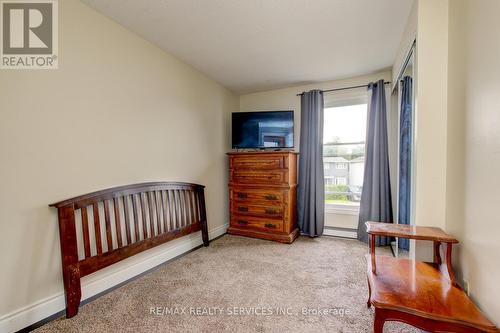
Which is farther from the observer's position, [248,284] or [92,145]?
[248,284]

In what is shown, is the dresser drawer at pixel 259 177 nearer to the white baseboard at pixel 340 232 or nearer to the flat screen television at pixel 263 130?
the flat screen television at pixel 263 130

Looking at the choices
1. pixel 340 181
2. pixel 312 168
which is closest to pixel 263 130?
pixel 312 168

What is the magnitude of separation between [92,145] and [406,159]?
9.34 ft

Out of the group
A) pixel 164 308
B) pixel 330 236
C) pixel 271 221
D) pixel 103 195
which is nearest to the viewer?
pixel 164 308

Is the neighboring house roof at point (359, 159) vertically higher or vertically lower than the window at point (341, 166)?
higher

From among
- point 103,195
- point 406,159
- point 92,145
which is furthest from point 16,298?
point 406,159

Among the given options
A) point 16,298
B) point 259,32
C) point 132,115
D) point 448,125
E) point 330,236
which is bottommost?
point 330,236

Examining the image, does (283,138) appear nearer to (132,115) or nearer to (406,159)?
(406,159)

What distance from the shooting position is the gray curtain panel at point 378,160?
117 inches

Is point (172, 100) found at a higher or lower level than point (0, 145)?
higher

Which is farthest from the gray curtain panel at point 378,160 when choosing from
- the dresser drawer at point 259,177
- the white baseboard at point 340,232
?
the dresser drawer at point 259,177

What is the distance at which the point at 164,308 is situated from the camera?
1.67m

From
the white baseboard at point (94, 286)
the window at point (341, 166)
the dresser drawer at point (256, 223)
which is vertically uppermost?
the window at point (341, 166)
